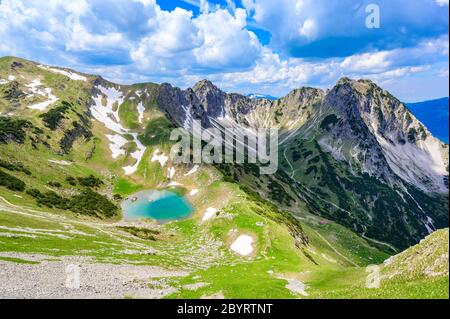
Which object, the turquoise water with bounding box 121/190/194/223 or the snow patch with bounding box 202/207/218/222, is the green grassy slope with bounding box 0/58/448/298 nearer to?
the snow patch with bounding box 202/207/218/222

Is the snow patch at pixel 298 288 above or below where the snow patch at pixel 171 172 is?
below

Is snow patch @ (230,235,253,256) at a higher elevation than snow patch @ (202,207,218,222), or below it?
below

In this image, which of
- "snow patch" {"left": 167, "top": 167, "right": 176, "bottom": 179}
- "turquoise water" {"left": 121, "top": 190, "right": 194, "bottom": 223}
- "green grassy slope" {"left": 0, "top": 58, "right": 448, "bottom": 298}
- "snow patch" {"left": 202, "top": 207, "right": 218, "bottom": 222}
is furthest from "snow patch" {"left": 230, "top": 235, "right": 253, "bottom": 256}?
"snow patch" {"left": 167, "top": 167, "right": 176, "bottom": 179}

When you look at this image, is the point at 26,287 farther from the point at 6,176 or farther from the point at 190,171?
the point at 190,171

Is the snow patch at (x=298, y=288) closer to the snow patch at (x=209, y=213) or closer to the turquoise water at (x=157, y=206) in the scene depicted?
the snow patch at (x=209, y=213)

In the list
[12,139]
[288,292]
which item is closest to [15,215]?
[288,292]

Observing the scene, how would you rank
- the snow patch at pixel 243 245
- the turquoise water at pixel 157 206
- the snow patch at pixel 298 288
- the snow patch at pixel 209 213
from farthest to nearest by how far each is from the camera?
the turquoise water at pixel 157 206, the snow patch at pixel 209 213, the snow patch at pixel 243 245, the snow patch at pixel 298 288

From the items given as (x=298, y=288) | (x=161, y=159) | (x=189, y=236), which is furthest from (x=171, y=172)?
(x=298, y=288)

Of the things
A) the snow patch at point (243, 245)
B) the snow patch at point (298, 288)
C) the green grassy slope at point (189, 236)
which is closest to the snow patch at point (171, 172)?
the green grassy slope at point (189, 236)
